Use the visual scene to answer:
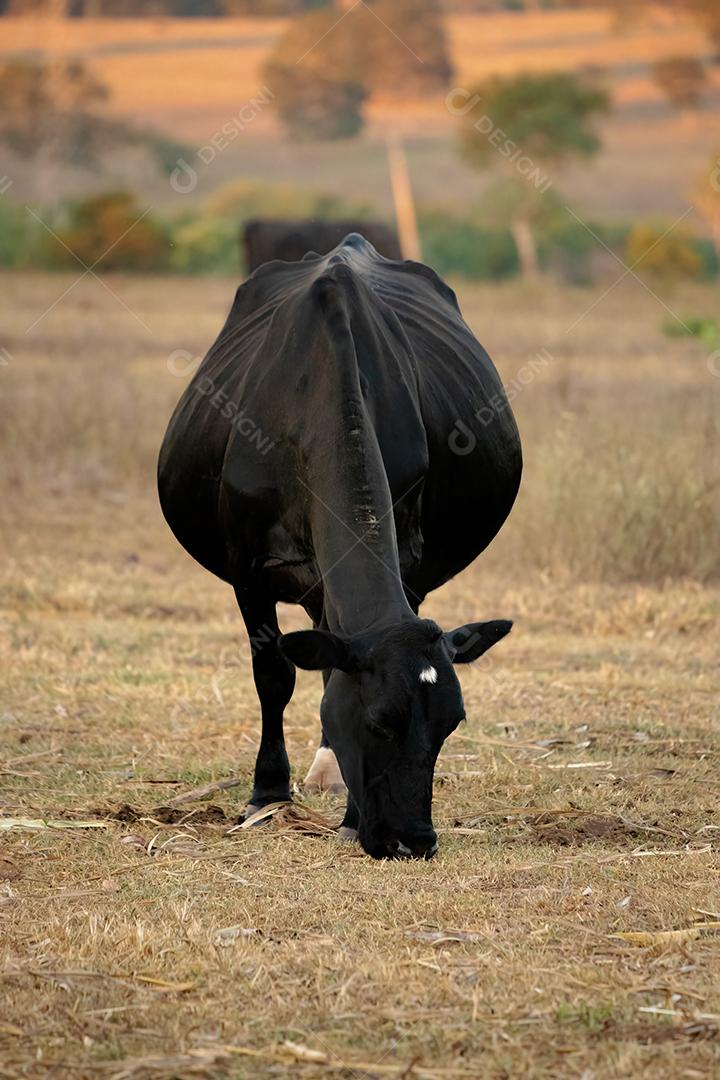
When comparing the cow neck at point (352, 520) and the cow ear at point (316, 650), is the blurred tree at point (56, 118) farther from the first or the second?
the cow ear at point (316, 650)

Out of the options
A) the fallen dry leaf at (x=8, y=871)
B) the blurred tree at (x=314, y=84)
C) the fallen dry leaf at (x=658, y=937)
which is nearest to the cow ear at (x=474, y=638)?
the fallen dry leaf at (x=658, y=937)

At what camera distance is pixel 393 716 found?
494 cm

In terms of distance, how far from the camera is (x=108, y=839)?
19.2 ft

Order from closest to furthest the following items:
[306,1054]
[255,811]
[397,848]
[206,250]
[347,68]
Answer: [306,1054] < [397,848] < [255,811] < [206,250] < [347,68]

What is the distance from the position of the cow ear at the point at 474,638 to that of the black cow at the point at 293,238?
21.2 m

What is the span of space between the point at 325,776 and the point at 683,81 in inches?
3414

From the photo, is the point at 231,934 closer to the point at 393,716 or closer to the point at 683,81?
the point at 393,716

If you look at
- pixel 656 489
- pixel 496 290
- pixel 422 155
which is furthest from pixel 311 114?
pixel 656 489

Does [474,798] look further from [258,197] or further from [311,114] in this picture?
[311,114]

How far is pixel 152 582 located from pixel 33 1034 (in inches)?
288

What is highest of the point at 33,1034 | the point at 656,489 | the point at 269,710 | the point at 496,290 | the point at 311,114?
the point at 311,114

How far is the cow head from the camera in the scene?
4.96 m

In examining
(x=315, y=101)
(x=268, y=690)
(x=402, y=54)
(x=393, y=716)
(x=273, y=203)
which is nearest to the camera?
(x=393, y=716)

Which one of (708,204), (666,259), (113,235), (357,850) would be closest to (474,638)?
(357,850)
